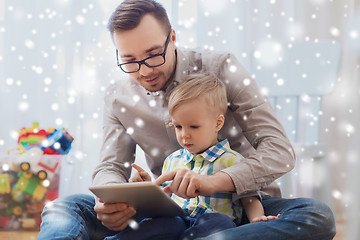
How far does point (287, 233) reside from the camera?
1084 millimetres

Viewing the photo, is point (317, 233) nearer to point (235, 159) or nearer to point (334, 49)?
point (235, 159)

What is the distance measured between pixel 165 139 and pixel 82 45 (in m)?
1.09

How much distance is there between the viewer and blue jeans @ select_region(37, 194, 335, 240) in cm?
108

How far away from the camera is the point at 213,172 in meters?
1.24

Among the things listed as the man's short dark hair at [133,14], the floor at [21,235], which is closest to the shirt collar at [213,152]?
the man's short dark hair at [133,14]

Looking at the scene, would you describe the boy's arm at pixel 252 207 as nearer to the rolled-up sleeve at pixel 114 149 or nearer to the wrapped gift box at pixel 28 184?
the rolled-up sleeve at pixel 114 149

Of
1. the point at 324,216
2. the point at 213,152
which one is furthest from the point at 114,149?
the point at 324,216

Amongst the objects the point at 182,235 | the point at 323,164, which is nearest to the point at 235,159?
the point at 182,235

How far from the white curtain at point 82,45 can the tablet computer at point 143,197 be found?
124 centimetres

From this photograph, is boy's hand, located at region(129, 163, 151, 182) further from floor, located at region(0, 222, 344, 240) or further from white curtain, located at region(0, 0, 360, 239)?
white curtain, located at region(0, 0, 360, 239)

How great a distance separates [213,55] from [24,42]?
4.47ft

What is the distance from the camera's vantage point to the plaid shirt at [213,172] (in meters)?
1.23

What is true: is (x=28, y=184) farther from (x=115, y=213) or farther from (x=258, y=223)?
(x=258, y=223)

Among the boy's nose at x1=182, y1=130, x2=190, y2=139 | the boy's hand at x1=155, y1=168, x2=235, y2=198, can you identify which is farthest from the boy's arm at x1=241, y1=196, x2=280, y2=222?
the boy's nose at x1=182, y1=130, x2=190, y2=139
